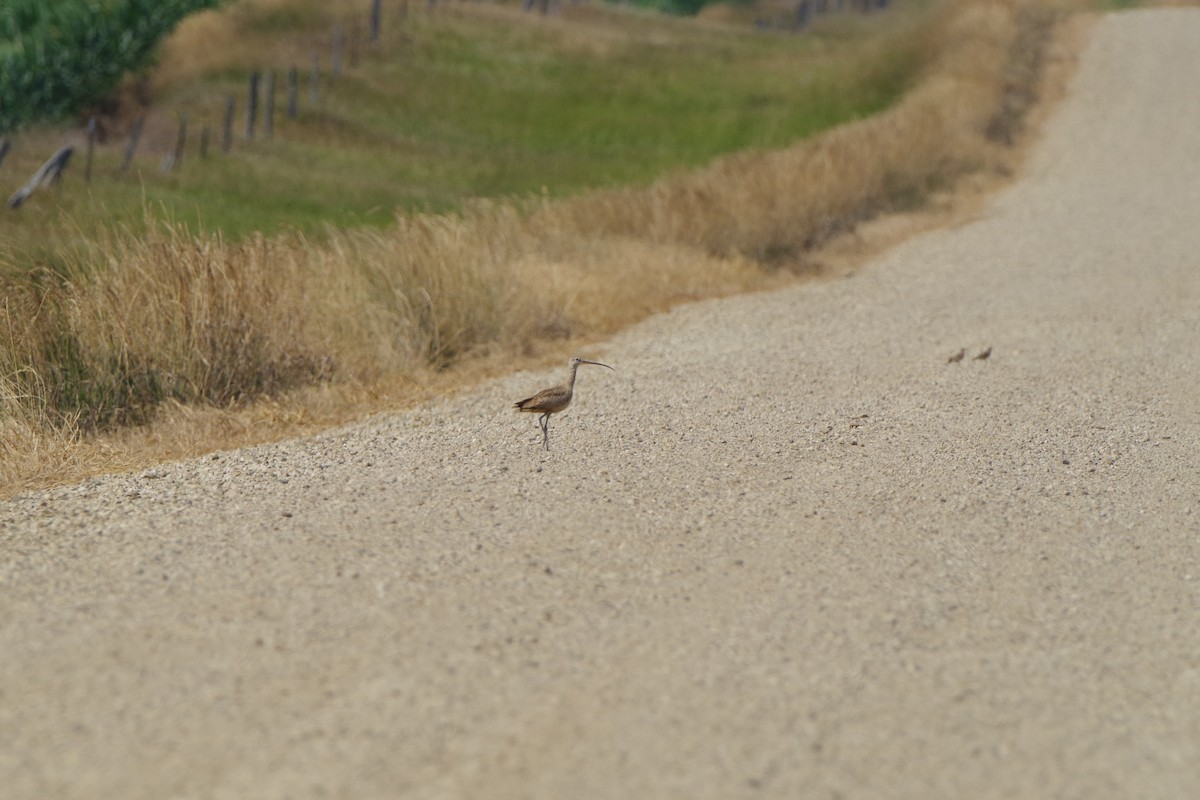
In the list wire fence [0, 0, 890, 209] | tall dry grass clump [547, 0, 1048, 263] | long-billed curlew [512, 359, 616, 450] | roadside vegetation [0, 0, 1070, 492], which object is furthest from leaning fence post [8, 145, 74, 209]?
long-billed curlew [512, 359, 616, 450]

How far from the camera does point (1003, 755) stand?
5387 mm

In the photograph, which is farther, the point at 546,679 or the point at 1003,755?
the point at 546,679

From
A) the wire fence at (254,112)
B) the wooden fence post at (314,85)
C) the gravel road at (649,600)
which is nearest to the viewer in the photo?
the gravel road at (649,600)

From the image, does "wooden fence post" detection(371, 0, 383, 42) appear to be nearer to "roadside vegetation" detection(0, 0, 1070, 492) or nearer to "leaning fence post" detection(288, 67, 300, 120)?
"roadside vegetation" detection(0, 0, 1070, 492)

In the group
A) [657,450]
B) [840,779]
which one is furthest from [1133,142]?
[840,779]

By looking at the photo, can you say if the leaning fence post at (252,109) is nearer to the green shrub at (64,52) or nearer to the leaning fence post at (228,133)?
the leaning fence post at (228,133)

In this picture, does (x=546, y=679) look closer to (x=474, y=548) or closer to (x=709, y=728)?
(x=709, y=728)

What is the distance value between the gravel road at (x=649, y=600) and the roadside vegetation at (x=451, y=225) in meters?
1.12

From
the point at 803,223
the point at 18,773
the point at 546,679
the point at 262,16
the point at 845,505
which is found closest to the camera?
the point at 18,773

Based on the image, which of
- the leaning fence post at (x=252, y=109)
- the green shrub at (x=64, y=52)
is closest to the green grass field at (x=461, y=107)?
the leaning fence post at (x=252, y=109)

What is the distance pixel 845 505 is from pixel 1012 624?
6.12ft

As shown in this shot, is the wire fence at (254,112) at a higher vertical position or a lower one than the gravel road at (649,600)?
lower

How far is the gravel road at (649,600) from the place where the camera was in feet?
17.1

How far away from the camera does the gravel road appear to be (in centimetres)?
521
